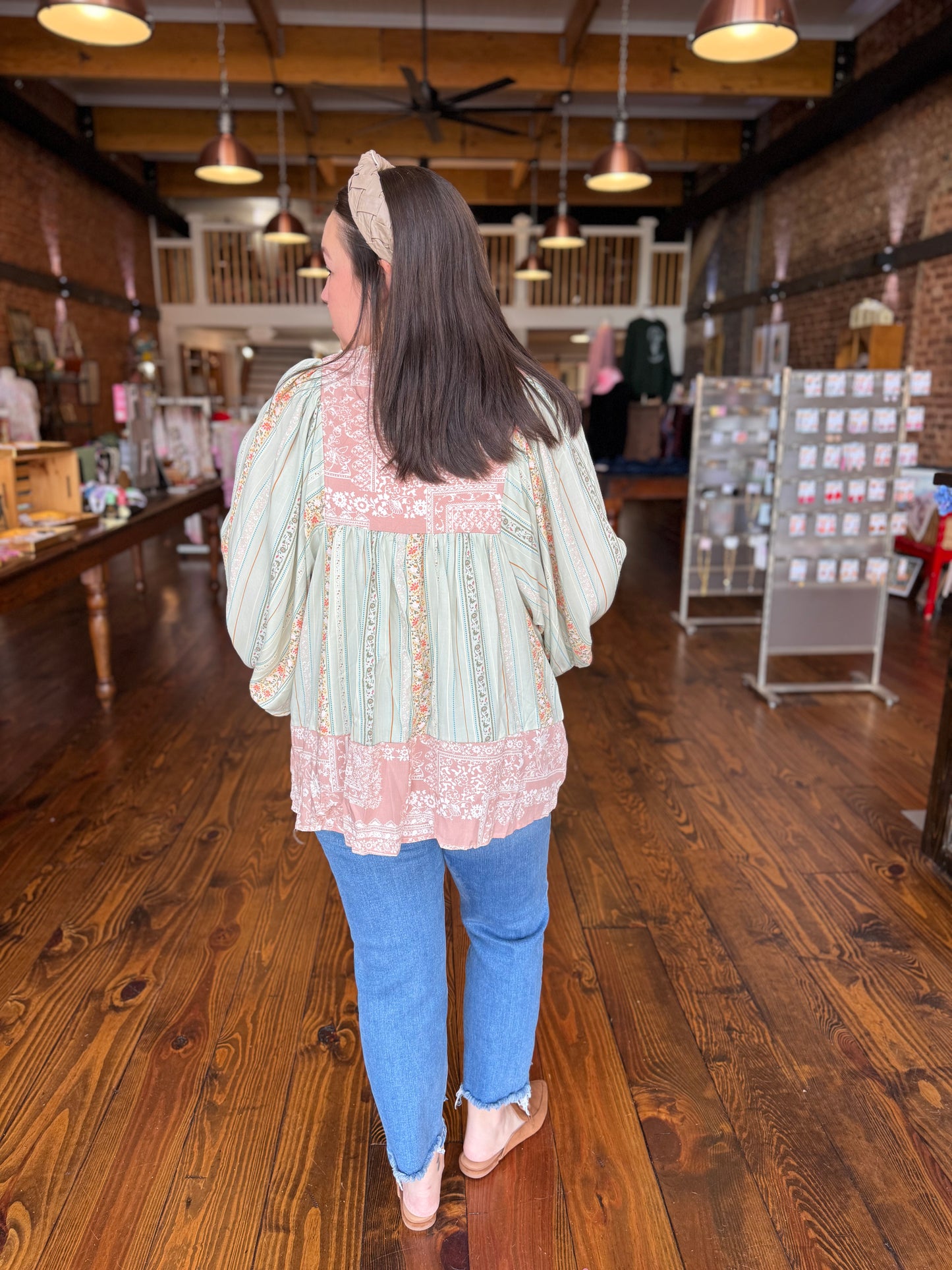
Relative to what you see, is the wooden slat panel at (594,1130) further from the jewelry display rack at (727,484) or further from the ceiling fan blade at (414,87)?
the ceiling fan blade at (414,87)

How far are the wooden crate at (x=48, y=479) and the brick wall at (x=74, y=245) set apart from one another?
5.21m

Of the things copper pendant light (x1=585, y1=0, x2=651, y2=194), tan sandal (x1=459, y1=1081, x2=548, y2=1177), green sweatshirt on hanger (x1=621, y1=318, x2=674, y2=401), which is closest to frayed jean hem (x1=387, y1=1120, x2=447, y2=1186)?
tan sandal (x1=459, y1=1081, x2=548, y2=1177)

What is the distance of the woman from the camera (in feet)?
3.54

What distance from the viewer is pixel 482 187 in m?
12.3

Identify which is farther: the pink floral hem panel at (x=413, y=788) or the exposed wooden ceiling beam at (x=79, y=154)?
the exposed wooden ceiling beam at (x=79, y=154)

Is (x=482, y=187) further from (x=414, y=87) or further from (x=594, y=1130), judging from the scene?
(x=594, y=1130)

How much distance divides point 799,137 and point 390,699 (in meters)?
8.85

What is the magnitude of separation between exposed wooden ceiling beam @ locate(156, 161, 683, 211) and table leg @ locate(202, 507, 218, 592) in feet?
26.1

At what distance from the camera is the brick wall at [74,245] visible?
331 inches

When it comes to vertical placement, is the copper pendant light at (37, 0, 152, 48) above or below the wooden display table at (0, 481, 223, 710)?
above

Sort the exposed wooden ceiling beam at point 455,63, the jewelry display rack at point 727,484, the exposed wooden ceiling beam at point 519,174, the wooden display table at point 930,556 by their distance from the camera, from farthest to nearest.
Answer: the exposed wooden ceiling beam at point 519,174 → the exposed wooden ceiling beam at point 455,63 → the wooden display table at point 930,556 → the jewelry display rack at point 727,484

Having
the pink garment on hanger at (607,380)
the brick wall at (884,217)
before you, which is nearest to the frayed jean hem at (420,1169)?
the pink garment on hanger at (607,380)

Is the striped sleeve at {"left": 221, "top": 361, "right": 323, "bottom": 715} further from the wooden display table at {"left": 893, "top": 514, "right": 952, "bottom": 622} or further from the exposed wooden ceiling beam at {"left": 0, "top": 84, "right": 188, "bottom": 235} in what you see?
the exposed wooden ceiling beam at {"left": 0, "top": 84, "right": 188, "bottom": 235}

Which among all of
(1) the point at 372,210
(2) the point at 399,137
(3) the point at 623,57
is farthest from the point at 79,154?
(1) the point at 372,210
